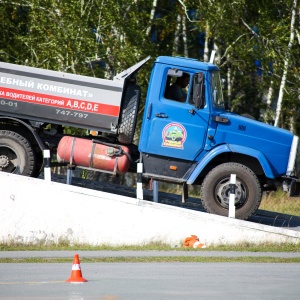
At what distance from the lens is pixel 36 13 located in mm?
27562

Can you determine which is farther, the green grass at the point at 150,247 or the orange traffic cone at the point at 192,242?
the orange traffic cone at the point at 192,242

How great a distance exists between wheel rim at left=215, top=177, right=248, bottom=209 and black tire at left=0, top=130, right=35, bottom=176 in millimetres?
3463

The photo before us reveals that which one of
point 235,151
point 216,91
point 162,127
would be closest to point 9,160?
point 162,127

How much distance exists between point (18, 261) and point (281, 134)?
539cm

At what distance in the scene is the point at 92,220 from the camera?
51.8ft

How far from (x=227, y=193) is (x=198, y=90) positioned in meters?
1.96

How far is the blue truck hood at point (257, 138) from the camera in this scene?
16031 millimetres

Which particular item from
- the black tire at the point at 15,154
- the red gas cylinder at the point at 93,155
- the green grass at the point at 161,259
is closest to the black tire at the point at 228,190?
the red gas cylinder at the point at 93,155

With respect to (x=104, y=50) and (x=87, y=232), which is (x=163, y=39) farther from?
(x=87, y=232)

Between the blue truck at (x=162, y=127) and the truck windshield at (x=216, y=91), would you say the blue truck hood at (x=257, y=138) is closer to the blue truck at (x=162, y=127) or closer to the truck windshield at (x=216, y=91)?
the blue truck at (x=162, y=127)

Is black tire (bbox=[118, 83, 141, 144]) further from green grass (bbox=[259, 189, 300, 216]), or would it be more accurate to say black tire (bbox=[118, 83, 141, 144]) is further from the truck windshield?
green grass (bbox=[259, 189, 300, 216])

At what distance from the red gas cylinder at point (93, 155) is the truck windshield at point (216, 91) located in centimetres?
186

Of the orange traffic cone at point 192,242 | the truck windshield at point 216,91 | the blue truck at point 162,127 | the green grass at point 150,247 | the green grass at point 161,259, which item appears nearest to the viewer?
the green grass at point 161,259

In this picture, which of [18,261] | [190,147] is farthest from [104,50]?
[18,261]
